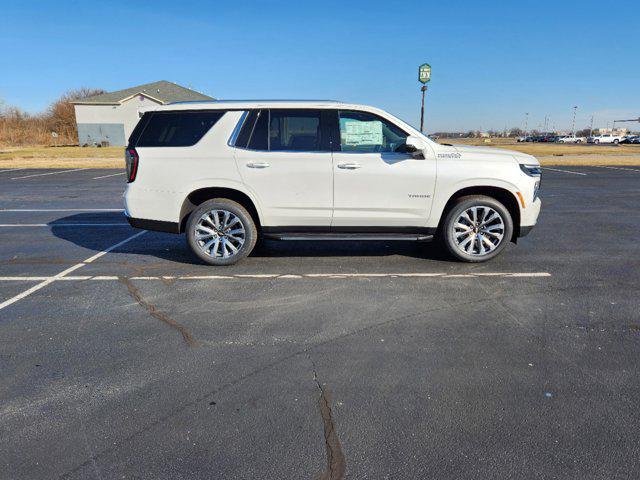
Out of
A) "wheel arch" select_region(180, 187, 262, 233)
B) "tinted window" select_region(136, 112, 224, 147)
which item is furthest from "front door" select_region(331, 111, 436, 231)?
"tinted window" select_region(136, 112, 224, 147)

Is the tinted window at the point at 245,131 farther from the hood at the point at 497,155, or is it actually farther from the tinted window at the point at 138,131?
the hood at the point at 497,155

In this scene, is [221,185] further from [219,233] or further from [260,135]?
[260,135]

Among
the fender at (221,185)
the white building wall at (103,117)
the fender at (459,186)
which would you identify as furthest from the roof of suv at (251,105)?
the white building wall at (103,117)

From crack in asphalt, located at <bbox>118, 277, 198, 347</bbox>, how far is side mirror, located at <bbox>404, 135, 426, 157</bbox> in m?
3.28

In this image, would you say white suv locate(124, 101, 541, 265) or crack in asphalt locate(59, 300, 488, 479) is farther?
white suv locate(124, 101, 541, 265)

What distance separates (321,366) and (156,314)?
1.89 m

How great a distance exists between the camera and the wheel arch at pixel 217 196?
576 centimetres

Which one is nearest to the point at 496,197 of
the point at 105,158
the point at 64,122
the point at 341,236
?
the point at 341,236

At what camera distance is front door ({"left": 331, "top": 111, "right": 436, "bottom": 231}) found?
18.1 ft

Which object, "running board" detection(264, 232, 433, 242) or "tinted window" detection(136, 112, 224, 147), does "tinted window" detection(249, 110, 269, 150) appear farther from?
"running board" detection(264, 232, 433, 242)

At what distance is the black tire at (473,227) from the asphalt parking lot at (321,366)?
0.56 feet

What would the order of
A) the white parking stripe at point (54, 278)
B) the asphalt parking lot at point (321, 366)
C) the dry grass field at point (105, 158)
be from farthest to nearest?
the dry grass field at point (105, 158) < the white parking stripe at point (54, 278) < the asphalt parking lot at point (321, 366)

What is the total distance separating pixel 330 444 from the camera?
2.52 meters

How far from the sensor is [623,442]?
8.18ft
